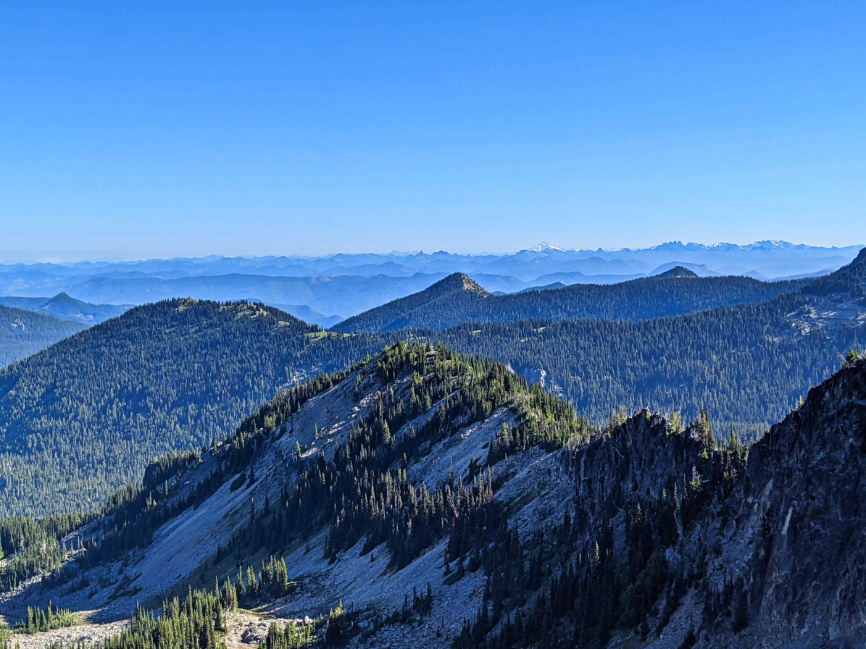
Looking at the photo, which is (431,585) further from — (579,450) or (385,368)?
(385,368)

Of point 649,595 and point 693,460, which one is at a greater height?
point 693,460

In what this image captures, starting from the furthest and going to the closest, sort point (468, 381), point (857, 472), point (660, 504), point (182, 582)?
point (468, 381) → point (182, 582) → point (660, 504) → point (857, 472)

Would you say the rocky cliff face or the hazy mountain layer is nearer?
Answer: the rocky cliff face

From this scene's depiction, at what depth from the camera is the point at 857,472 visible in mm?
38344

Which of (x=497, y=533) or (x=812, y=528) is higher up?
(x=812, y=528)

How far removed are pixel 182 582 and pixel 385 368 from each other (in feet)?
199

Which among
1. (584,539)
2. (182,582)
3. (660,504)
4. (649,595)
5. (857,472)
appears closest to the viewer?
(857,472)

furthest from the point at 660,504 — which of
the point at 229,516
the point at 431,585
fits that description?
the point at 229,516

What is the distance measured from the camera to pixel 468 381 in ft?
452

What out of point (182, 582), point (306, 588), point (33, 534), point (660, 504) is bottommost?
point (33, 534)

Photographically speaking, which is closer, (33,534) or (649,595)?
(649,595)

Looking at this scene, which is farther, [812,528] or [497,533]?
[497,533]

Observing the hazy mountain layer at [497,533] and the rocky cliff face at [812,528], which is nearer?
the rocky cliff face at [812,528]

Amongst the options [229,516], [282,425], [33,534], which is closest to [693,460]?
[229,516]
